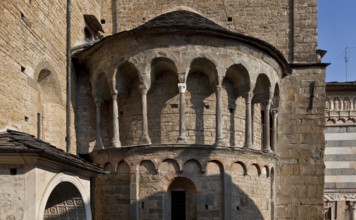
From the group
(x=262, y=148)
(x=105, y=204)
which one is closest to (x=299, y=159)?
(x=262, y=148)

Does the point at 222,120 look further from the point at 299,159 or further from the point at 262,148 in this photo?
the point at 299,159

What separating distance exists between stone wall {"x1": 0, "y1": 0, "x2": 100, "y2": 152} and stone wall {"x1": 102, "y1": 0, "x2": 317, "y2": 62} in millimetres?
2893

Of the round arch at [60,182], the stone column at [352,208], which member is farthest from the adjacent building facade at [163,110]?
the stone column at [352,208]

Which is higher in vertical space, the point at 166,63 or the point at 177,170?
the point at 166,63

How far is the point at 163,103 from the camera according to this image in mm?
11375

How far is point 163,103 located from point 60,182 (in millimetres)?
4534

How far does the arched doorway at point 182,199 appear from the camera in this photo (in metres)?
11.0

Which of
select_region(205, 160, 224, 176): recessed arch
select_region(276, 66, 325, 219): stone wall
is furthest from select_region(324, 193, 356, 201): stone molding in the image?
select_region(205, 160, 224, 176): recessed arch

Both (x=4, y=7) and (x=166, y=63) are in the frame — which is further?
(x=166, y=63)

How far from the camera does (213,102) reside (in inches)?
451

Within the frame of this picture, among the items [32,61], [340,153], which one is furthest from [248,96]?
[340,153]

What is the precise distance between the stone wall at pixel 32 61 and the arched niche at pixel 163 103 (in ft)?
7.58

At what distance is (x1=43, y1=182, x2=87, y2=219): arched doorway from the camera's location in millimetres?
8352

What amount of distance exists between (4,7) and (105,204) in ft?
18.0
